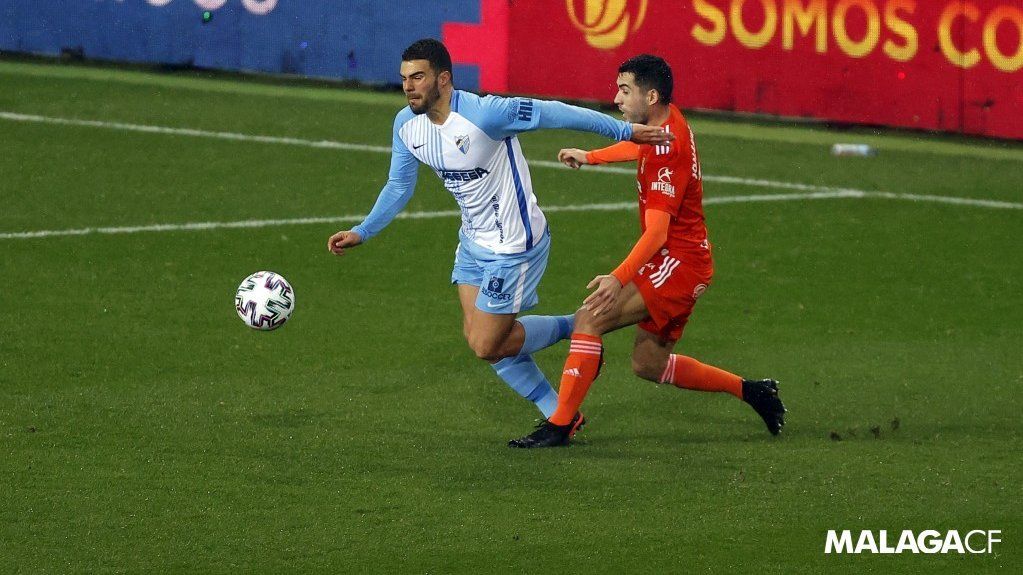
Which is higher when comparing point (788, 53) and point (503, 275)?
point (788, 53)

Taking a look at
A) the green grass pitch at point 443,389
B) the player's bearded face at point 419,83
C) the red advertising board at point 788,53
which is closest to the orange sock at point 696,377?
the green grass pitch at point 443,389

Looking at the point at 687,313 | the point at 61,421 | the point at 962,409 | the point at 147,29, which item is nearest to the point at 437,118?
the point at 687,313

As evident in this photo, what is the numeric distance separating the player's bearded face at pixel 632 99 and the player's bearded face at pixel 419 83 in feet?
3.08

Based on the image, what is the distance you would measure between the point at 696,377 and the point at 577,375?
2.58 feet

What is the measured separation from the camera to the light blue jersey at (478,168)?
27.9 feet

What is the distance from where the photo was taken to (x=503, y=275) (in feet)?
28.3

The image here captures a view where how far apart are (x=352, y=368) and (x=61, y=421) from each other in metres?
1.88

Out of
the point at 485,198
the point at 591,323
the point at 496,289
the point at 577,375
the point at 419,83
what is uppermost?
the point at 419,83

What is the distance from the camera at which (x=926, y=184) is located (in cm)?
1588

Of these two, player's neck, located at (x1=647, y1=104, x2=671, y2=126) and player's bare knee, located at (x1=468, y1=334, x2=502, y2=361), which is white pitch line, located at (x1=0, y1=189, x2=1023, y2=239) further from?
player's neck, located at (x1=647, y1=104, x2=671, y2=126)

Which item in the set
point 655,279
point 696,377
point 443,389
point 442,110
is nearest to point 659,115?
point 655,279

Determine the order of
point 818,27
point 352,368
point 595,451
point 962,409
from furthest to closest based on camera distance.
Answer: point 818,27 < point 352,368 < point 962,409 < point 595,451

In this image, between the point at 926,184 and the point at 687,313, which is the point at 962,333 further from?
the point at 926,184

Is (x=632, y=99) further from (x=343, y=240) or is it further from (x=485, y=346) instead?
(x=343, y=240)
